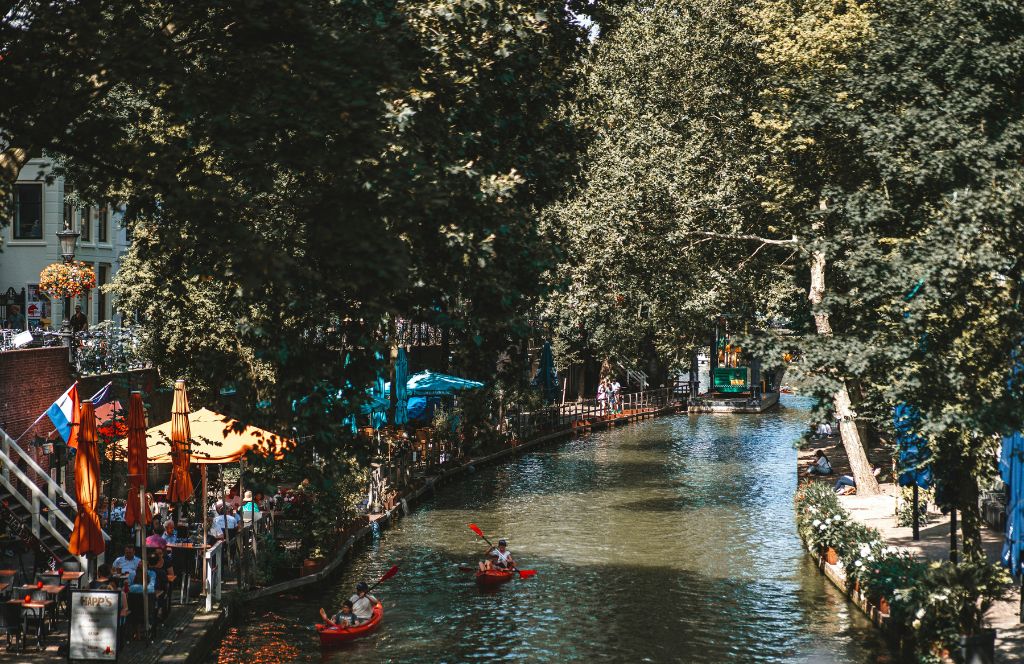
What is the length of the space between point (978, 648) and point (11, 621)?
47.3 ft

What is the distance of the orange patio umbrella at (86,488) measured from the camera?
18344 mm

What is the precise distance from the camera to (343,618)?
20.9 meters

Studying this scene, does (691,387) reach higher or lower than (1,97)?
lower

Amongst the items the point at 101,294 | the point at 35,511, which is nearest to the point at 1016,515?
the point at 35,511

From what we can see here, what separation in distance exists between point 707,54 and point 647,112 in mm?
4624

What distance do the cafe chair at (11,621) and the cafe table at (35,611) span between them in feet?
0.27

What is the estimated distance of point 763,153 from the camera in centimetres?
3672

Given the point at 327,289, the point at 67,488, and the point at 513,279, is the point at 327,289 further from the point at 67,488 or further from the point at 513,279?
the point at 67,488

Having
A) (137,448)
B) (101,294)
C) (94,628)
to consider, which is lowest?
(94,628)

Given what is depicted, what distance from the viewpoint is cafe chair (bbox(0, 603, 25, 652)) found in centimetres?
1789

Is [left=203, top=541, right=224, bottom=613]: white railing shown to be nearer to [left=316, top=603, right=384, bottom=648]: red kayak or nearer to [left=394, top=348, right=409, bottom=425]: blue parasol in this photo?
[left=316, top=603, right=384, bottom=648]: red kayak

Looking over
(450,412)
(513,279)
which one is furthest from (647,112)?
(513,279)

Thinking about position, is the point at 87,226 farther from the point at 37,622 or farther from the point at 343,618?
the point at 37,622

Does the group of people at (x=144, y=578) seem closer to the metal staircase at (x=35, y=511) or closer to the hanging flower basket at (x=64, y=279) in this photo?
the metal staircase at (x=35, y=511)
